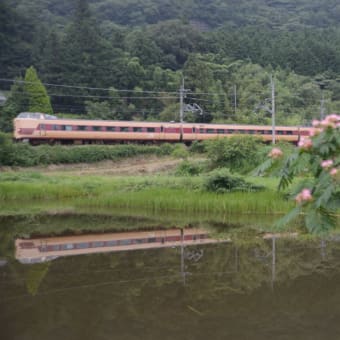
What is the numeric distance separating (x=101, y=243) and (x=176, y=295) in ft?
12.5

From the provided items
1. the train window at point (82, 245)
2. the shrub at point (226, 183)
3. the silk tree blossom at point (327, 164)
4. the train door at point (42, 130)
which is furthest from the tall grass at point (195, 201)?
the train door at point (42, 130)

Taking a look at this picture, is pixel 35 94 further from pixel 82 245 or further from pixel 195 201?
pixel 82 245

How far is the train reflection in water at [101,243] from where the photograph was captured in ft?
28.0

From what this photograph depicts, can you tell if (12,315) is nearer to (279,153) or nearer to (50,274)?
(50,274)

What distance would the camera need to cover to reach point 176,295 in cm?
602

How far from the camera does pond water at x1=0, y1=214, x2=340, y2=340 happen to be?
4902mm

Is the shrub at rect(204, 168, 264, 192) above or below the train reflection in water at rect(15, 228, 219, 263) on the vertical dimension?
above

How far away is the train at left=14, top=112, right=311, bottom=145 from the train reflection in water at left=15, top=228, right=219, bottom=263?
44.9 feet

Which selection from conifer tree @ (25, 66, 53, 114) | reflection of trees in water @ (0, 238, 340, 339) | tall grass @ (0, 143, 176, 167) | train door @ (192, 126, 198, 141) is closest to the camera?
reflection of trees in water @ (0, 238, 340, 339)

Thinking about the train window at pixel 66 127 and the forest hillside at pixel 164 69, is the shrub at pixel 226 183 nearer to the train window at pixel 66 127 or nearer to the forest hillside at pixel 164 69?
the train window at pixel 66 127

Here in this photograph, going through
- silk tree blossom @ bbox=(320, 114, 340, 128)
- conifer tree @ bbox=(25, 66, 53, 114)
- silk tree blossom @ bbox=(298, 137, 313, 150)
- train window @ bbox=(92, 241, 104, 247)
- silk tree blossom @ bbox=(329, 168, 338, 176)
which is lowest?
train window @ bbox=(92, 241, 104, 247)

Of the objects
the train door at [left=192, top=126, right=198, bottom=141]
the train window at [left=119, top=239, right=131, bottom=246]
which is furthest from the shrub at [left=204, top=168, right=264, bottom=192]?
the train door at [left=192, top=126, right=198, bottom=141]

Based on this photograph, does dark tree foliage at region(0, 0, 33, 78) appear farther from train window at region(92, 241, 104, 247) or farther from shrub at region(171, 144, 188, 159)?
train window at region(92, 241, 104, 247)

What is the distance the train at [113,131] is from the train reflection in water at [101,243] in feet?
44.9
